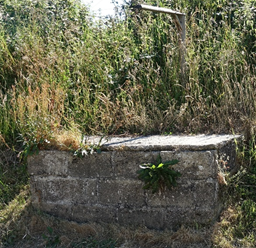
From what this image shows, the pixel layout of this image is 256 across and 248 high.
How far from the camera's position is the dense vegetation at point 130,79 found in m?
4.94

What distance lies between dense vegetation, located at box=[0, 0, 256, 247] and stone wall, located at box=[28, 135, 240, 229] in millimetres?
260

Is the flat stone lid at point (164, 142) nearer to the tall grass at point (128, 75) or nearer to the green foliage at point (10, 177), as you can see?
the tall grass at point (128, 75)

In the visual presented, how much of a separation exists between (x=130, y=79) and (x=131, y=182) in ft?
6.47

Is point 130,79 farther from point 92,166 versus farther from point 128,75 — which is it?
point 92,166

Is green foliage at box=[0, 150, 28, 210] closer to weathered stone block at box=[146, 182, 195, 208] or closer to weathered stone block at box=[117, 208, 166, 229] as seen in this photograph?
weathered stone block at box=[117, 208, 166, 229]

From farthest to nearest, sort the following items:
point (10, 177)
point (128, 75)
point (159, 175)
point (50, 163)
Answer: point (128, 75)
point (10, 177)
point (50, 163)
point (159, 175)

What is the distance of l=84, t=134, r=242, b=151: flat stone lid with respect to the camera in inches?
164

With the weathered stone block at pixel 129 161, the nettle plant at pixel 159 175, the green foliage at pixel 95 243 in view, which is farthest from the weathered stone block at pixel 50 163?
the nettle plant at pixel 159 175

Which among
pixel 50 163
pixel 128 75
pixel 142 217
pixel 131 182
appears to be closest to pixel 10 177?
pixel 50 163

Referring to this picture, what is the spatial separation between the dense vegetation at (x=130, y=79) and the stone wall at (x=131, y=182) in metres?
0.26

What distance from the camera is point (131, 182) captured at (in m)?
4.38

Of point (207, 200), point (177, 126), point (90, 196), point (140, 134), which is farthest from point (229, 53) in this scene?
point (90, 196)

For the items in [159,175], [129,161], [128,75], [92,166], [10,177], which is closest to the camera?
[159,175]

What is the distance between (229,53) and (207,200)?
2268 millimetres
